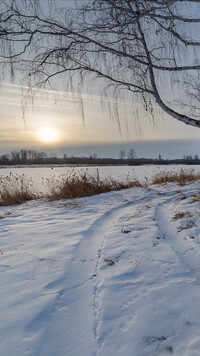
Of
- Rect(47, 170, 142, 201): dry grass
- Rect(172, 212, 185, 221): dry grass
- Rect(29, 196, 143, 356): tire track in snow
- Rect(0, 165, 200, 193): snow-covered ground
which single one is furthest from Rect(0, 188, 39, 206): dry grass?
Rect(29, 196, 143, 356): tire track in snow

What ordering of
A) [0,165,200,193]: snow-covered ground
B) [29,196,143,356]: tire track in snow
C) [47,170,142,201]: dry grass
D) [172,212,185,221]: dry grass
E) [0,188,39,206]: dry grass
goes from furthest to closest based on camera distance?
[0,165,200,193]: snow-covered ground, [0,188,39,206]: dry grass, [47,170,142,201]: dry grass, [172,212,185,221]: dry grass, [29,196,143,356]: tire track in snow

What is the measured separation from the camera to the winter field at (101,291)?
129 centimetres

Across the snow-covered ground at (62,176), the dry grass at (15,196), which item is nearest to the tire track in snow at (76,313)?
the dry grass at (15,196)

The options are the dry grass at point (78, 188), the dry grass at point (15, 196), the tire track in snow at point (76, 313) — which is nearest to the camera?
the tire track in snow at point (76, 313)

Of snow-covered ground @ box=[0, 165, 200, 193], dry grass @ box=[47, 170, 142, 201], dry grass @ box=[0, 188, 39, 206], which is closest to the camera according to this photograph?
dry grass @ box=[47, 170, 142, 201]

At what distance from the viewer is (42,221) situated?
406 cm

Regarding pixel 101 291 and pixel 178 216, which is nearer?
pixel 101 291

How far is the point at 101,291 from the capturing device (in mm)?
1791

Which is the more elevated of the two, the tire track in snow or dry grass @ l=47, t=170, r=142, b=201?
dry grass @ l=47, t=170, r=142, b=201

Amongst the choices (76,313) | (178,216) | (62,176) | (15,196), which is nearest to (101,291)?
(76,313)

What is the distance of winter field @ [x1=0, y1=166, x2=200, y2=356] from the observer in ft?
4.24

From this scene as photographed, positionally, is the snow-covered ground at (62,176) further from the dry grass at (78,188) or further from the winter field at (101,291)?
the winter field at (101,291)

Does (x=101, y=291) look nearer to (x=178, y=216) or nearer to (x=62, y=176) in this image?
(x=178, y=216)

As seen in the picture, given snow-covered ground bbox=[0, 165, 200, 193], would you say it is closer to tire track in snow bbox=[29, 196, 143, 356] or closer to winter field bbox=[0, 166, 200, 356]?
winter field bbox=[0, 166, 200, 356]
